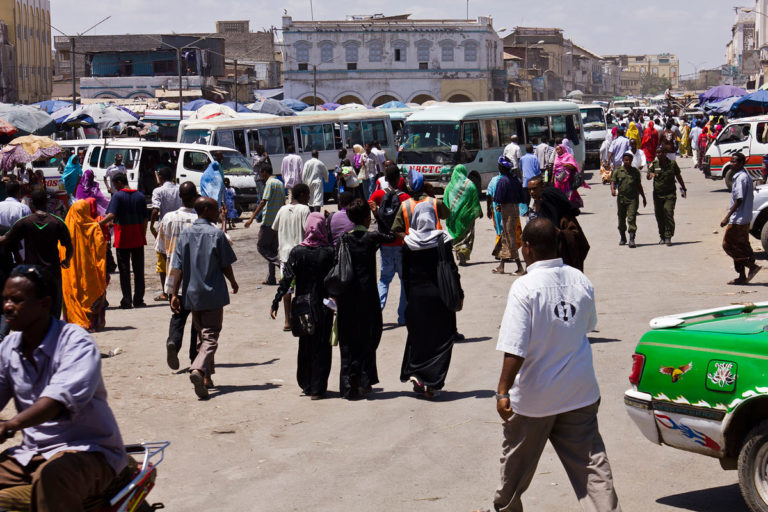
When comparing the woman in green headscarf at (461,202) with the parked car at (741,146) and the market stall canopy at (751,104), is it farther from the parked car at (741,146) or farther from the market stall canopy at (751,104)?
the market stall canopy at (751,104)

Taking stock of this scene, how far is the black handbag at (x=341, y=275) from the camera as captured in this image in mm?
8609

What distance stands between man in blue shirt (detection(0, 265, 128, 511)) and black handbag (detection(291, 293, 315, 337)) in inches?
164

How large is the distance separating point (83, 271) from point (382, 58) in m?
71.8

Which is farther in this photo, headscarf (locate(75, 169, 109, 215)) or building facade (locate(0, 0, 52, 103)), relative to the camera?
Answer: building facade (locate(0, 0, 52, 103))

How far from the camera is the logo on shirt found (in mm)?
5051

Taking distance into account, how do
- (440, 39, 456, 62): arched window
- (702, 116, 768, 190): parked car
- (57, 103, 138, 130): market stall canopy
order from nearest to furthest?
(702, 116, 768, 190): parked car
(57, 103, 138, 130): market stall canopy
(440, 39, 456, 62): arched window

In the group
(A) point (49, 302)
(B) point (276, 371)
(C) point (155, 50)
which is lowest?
(B) point (276, 371)

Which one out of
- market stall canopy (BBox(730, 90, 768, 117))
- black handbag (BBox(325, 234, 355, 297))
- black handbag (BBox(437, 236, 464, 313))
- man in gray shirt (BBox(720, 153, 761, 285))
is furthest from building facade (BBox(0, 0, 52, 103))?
black handbag (BBox(437, 236, 464, 313))

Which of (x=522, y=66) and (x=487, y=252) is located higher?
(x=522, y=66)

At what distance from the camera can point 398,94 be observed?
82.6 m

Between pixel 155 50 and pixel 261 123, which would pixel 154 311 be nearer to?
pixel 261 123

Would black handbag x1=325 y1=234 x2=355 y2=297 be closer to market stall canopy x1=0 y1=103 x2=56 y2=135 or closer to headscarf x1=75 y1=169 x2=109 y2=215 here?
headscarf x1=75 y1=169 x2=109 y2=215

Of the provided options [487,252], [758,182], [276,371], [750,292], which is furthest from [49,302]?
[758,182]

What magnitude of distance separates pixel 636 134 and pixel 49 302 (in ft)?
106
